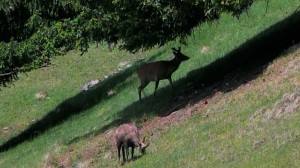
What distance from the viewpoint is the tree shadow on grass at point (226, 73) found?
A: 67.1 feet

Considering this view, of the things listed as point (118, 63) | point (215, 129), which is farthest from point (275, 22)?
point (118, 63)

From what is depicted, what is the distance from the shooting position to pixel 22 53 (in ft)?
88.1

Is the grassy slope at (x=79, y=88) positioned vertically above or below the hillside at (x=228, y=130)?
below

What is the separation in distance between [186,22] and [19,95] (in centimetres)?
1807

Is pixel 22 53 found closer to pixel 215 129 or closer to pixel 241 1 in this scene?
pixel 241 1

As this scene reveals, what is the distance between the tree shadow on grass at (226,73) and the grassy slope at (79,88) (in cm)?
25

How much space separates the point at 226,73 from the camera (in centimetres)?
2194

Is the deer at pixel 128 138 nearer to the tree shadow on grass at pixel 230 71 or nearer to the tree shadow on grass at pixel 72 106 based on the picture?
the tree shadow on grass at pixel 230 71

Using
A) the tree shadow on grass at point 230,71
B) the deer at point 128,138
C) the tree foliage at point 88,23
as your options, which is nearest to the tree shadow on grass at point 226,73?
the tree shadow on grass at point 230,71

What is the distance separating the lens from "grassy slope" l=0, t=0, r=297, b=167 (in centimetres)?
2208

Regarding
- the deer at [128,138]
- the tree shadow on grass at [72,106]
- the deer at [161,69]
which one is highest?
the deer at [128,138]

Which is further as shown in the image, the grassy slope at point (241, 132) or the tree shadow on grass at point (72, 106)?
the tree shadow on grass at point (72, 106)

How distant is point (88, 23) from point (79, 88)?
479 inches

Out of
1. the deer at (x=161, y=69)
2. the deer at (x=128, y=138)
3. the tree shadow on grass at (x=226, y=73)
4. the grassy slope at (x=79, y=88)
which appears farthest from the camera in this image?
the deer at (x=161, y=69)
